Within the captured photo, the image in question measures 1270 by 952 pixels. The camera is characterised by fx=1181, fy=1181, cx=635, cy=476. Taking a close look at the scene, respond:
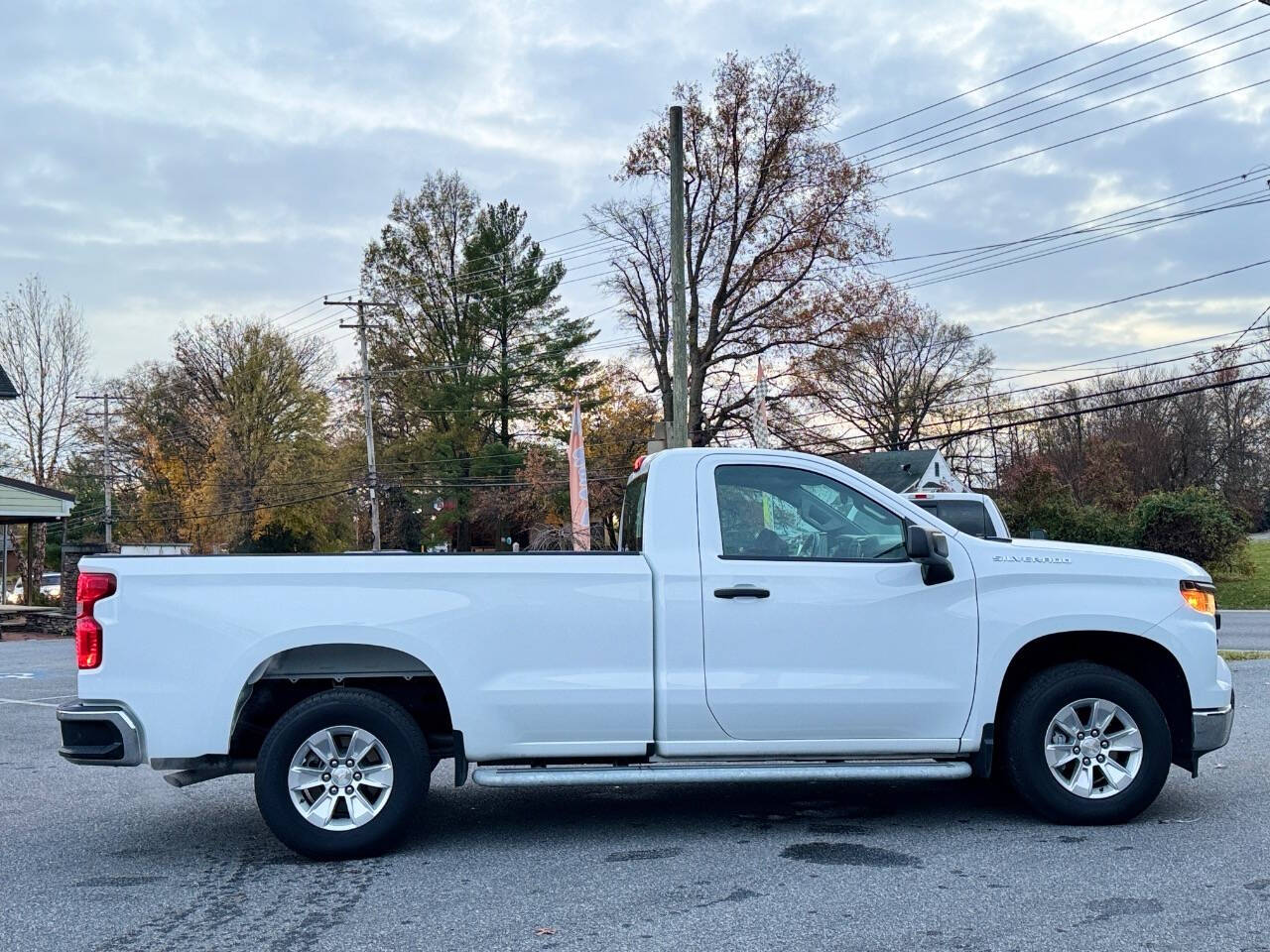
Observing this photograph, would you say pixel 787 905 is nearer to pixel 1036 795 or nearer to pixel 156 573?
pixel 1036 795

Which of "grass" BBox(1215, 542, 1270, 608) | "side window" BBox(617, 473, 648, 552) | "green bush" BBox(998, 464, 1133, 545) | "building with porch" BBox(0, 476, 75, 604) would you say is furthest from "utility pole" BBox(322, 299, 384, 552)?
"side window" BBox(617, 473, 648, 552)

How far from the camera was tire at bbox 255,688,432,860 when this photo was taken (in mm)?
5602

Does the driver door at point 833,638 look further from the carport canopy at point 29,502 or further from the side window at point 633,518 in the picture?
the carport canopy at point 29,502

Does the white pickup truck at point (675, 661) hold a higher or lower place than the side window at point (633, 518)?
lower

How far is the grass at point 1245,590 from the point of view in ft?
94.9

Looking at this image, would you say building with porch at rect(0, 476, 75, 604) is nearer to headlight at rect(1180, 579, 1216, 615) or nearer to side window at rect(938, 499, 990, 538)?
side window at rect(938, 499, 990, 538)

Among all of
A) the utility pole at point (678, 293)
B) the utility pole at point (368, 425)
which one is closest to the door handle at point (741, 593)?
the utility pole at point (678, 293)

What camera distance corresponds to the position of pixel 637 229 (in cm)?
3947

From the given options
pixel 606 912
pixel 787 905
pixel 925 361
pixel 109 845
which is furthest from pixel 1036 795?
pixel 925 361

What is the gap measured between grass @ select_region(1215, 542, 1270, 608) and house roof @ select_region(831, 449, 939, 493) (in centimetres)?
846

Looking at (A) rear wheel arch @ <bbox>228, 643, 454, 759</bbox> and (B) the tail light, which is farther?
(A) rear wheel arch @ <bbox>228, 643, 454, 759</bbox>

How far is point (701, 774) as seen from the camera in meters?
5.70

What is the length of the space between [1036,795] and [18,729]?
8.90m

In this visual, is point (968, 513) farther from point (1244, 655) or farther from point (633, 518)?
point (633, 518)
